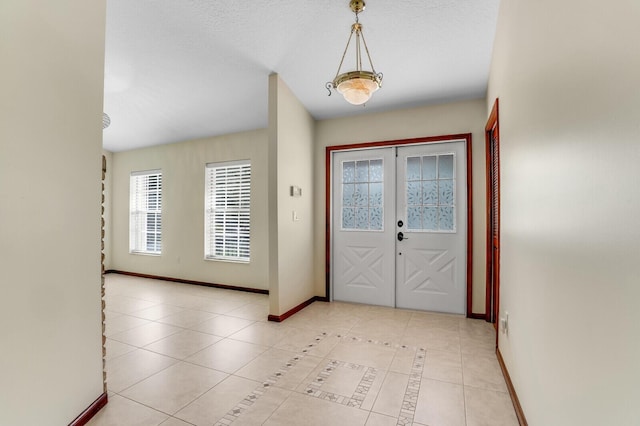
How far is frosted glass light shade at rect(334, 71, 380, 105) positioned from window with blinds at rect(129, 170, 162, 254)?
16.5 ft

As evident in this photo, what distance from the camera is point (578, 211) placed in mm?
1102

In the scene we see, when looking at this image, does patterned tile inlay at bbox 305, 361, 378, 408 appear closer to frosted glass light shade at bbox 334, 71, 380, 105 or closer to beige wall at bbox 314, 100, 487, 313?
beige wall at bbox 314, 100, 487, 313

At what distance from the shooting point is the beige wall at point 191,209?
16.9 ft

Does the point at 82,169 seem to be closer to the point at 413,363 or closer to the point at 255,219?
the point at 413,363

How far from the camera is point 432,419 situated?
1.91 m

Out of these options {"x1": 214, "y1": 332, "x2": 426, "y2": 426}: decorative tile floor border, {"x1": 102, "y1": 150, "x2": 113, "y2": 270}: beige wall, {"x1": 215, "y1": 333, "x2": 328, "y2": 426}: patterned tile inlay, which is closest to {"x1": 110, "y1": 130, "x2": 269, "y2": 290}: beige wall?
{"x1": 102, "y1": 150, "x2": 113, "y2": 270}: beige wall

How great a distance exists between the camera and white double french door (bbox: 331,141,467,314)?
13.1 ft

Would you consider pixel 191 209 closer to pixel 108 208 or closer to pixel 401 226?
pixel 108 208

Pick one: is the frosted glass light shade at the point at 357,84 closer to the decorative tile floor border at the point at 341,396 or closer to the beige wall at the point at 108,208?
the decorative tile floor border at the point at 341,396

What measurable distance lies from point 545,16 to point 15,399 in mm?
3097

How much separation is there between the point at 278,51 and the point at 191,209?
11.9 ft

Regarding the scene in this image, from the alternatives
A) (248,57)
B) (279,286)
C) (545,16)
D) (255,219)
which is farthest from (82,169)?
(255,219)

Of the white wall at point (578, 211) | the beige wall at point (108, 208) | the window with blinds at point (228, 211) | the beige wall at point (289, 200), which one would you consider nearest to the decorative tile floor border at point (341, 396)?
the white wall at point (578, 211)

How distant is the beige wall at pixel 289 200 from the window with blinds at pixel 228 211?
1.36 m
